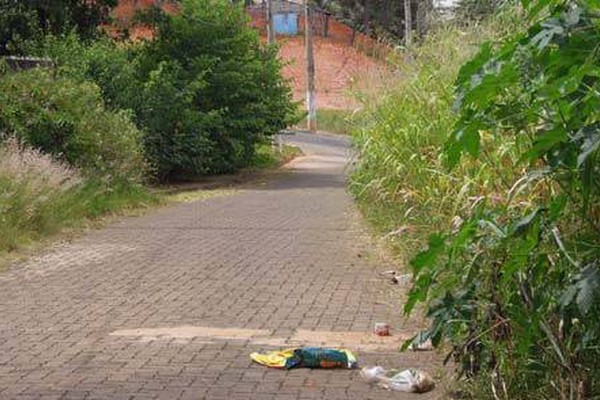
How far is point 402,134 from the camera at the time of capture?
11.1m

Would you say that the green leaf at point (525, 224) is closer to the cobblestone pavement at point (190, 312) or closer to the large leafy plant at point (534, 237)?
the large leafy plant at point (534, 237)

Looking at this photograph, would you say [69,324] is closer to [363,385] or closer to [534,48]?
Result: [363,385]

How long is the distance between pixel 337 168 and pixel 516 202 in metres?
29.6

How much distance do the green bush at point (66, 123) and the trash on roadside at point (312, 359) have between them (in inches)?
429

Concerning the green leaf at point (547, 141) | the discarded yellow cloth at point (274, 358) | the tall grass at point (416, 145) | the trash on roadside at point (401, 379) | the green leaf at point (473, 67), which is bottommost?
the discarded yellow cloth at point (274, 358)

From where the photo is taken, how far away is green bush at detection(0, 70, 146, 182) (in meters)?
16.9

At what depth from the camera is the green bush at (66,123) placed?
16875 mm

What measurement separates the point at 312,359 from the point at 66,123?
11431mm

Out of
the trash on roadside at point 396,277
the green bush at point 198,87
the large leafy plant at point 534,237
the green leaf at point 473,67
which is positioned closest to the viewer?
the large leafy plant at point 534,237

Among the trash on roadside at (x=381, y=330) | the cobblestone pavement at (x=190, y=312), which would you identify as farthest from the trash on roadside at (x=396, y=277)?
the trash on roadside at (x=381, y=330)

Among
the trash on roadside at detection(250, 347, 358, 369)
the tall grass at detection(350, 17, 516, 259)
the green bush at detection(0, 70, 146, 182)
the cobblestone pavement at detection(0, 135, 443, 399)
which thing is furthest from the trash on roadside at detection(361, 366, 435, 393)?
the green bush at detection(0, 70, 146, 182)

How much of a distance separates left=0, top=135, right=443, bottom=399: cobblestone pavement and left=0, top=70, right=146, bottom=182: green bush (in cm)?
251

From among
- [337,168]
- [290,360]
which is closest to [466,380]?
[290,360]

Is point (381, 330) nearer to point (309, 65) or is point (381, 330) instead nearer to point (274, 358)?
point (274, 358)
